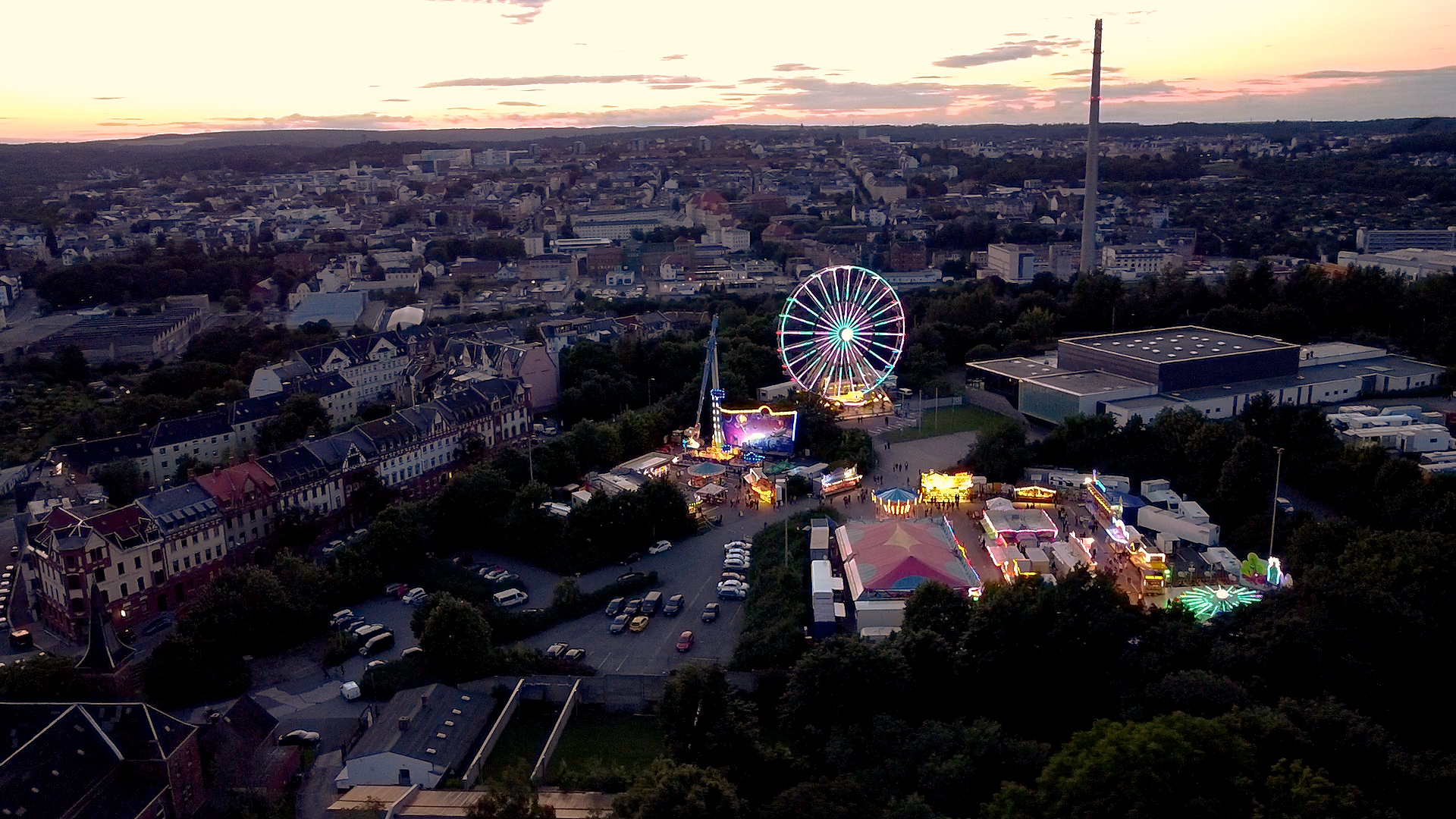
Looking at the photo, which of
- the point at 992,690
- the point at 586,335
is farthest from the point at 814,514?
the point at 586,335

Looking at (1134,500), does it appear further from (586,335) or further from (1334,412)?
(586,335)

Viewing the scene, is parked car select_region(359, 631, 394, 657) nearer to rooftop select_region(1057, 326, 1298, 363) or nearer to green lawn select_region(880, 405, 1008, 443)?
green lawn select_region(880, 405, 1008, 443)

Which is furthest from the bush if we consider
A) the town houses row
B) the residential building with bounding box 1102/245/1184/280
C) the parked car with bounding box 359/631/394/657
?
the residential building with bounding box 1102/245/1184/280

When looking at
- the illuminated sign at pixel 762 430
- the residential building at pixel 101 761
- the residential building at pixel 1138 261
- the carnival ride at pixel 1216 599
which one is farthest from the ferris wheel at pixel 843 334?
the residential building at pixel 1138 261

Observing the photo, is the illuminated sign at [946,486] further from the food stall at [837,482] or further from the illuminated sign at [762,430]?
the illuminated sign at [762,430]

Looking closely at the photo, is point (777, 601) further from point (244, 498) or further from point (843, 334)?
point (843, 334)

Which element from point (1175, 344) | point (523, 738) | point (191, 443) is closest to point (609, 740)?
point (523, 738)
